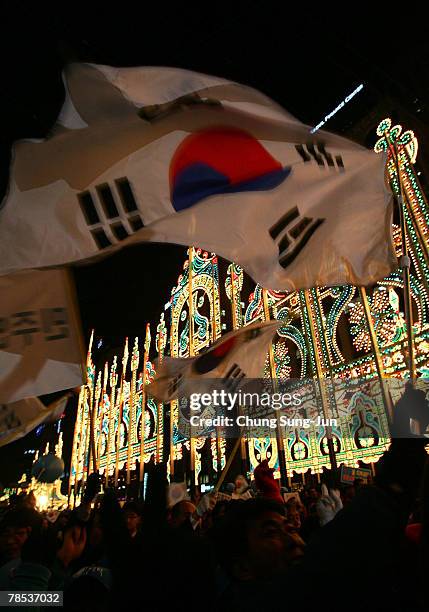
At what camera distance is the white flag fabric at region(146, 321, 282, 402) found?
20.0 ft

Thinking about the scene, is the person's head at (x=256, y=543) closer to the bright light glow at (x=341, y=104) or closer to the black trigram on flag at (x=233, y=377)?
the black trigram on flag at (x=233, y=377)

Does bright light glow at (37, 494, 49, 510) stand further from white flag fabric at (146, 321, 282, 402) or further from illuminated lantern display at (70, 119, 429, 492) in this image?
white flag fabric at (146, 321, 282, 402)

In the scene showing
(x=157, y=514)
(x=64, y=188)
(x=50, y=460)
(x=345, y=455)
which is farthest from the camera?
(x=345, y=455)

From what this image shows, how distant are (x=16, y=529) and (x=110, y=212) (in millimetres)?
2755

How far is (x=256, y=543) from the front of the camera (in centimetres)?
185

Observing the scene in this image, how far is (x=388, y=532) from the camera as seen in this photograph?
0.97 meters

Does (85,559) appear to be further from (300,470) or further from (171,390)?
(300,470)

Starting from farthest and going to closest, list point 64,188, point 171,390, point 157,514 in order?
point 171,390
point 64,188
point 157,514

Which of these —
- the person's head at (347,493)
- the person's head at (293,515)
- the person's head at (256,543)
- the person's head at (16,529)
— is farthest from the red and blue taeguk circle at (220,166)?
the person's head at (347,493)

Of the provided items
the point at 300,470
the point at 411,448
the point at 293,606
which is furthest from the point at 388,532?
the point at 300,470

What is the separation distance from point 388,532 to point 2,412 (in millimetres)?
4590

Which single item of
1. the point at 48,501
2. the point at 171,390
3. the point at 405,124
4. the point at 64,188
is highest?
the point at 405,124

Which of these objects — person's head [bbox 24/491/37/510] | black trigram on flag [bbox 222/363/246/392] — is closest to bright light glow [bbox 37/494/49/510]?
person's head [bbox 24/491/37/510]

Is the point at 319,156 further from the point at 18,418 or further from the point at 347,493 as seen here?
the point at 347,493
